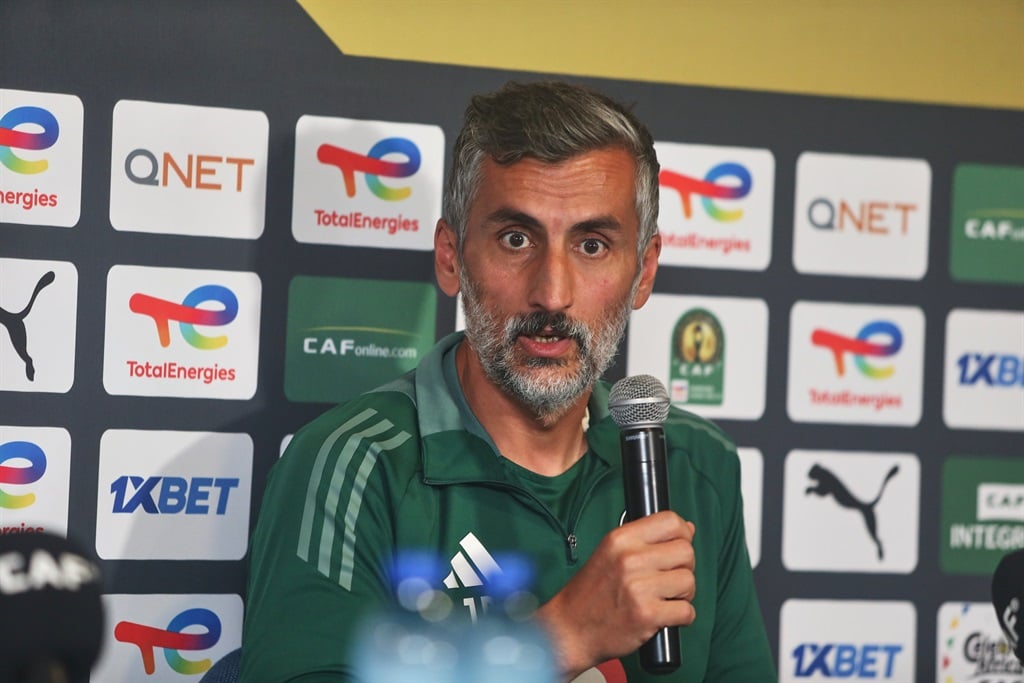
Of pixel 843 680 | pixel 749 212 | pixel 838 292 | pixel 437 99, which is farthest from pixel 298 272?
pixel 843 680

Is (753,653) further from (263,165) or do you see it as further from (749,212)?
(263,165)

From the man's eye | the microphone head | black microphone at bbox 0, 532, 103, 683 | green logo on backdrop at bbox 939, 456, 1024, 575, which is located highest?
the man's eye

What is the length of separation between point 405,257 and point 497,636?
2.65 feet

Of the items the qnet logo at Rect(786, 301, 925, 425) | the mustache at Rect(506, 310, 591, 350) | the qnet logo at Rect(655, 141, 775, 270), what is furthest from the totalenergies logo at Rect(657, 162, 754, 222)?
the mustache at Rect(506, 310, 591, 350)

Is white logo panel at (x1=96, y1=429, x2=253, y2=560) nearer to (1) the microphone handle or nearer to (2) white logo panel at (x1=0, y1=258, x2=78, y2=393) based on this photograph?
(2) white logo panel at (x1=0, y1=258, x2=78, y2=393)

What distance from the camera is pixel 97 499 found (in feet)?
6.31

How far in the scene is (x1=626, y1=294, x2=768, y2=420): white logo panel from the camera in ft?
7.05

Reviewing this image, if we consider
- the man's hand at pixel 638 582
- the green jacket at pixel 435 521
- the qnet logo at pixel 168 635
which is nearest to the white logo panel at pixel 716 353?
the green jacket at pixel 435 521

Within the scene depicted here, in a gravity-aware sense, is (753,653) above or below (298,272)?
below

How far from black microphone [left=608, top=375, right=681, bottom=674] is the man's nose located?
242mm

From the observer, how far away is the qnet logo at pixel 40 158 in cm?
188

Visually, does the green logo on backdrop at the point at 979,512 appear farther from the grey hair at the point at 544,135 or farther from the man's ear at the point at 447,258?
the man's ear at the point at 447,258

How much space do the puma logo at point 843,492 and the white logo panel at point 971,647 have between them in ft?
0.62

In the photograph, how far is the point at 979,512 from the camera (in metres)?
2.28
